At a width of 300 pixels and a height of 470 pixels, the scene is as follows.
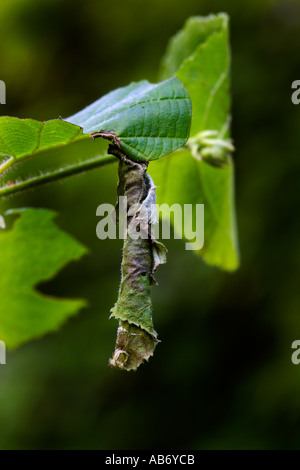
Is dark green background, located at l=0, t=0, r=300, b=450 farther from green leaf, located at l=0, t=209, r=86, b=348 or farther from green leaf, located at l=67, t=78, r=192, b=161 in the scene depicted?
green leaf, located at l=67, t=78, r=192, b=161

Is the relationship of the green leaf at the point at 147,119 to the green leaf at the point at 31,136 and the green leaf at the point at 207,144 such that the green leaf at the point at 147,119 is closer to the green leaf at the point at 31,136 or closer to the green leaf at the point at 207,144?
the green leaf at the point at 31,136

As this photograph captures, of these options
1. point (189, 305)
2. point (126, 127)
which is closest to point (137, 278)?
point (126, 127)

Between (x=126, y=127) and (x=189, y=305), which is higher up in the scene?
(x=189, y=305)

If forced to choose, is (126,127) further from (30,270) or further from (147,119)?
(30,270)

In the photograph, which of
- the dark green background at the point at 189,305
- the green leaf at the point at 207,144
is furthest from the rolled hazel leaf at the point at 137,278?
the dark green background at the point at 189,305

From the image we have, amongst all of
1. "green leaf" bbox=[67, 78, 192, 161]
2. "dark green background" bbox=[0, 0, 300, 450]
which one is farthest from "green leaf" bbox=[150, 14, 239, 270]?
"dark green background" bbox=[0, 0, 300, 450]

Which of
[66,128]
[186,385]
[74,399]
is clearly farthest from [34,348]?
[66,128]
